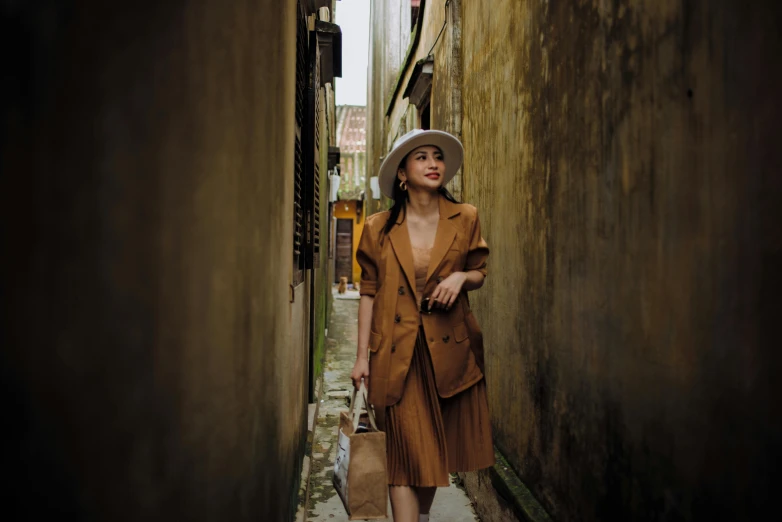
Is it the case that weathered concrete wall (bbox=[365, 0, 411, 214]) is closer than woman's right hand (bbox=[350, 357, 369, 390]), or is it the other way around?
woman's right hand (bbox=[350, 357, 369, 390])

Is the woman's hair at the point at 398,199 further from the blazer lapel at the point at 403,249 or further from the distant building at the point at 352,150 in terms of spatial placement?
the distant building at the point at 352,150

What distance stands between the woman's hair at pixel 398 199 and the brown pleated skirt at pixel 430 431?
0.58m

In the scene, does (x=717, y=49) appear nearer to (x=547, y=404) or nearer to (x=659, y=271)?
(x=659, y=271)

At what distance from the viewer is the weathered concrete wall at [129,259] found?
3.14 ft

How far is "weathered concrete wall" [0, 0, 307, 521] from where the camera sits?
Answer: 0.96m

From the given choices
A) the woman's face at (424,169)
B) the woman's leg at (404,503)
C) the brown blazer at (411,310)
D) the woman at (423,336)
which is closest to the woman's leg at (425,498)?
the woman at (423,336)

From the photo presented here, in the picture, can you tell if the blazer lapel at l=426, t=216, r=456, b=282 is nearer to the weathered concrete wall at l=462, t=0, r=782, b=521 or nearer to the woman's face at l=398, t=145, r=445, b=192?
the woman's face at l=398, t=145, r=445, b=192

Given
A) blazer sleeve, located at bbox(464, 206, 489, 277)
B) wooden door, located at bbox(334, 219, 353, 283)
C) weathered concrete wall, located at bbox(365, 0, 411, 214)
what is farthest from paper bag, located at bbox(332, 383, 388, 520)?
wooden door, located at bbox(334, 219, 353, 283)

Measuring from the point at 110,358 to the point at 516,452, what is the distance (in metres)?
3.09

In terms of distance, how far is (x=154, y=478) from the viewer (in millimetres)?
1268

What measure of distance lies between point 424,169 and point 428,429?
4.26ft

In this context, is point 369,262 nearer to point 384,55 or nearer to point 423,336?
point 423,336

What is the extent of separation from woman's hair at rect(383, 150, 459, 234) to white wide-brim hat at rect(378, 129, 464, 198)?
2 cm

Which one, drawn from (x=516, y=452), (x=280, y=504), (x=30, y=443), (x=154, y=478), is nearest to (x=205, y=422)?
(x=154, y=478)
